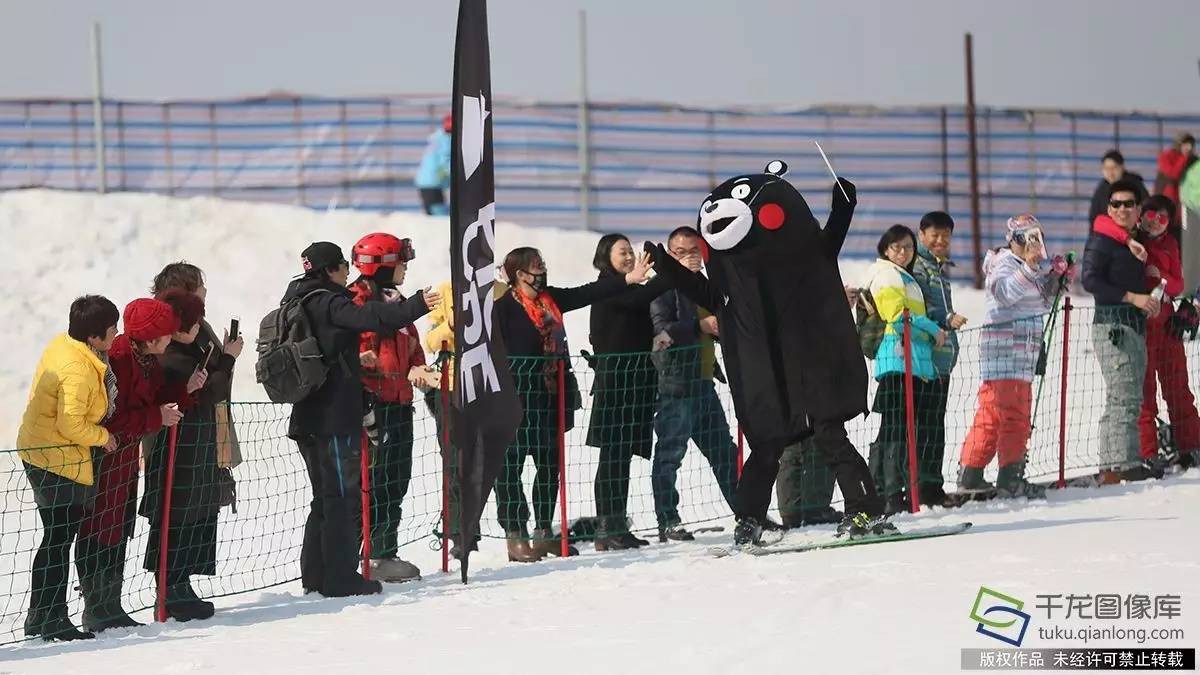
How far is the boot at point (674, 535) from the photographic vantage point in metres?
10.4

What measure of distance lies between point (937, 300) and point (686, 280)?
1.98 meters

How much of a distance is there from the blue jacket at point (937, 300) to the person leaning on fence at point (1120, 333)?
1.25m

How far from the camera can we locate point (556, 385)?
33.3ft

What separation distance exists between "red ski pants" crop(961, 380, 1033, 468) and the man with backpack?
3797mm

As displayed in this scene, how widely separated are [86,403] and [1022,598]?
4014mm

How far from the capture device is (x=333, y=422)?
29.5 feet

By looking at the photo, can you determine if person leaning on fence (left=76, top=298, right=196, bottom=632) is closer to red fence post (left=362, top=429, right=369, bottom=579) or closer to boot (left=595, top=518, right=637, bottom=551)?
red fence post (left=362, top=429, right=369, bottom=579)

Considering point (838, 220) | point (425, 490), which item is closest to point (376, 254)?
point (838, 220)

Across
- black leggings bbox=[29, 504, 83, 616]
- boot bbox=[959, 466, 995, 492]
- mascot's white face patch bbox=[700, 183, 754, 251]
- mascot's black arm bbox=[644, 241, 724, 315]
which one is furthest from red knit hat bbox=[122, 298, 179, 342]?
boot bbox=[959, 466, 995, 492]

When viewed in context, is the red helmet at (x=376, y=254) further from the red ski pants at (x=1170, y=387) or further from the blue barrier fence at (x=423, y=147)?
the blue barrier fence at (x=423, y=147)

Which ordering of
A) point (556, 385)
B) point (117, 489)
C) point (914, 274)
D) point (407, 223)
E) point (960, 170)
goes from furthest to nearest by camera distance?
point (960, 170), point (407, 223), point (914, 274), point (556, 385), point (117, 489)

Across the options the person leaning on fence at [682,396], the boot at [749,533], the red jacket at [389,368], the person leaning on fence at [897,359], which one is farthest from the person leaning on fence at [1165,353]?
the red jacket at [389,368]

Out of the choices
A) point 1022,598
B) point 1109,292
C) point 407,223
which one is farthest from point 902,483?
point 407,223

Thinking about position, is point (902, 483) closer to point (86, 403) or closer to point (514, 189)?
point (86, 403)
